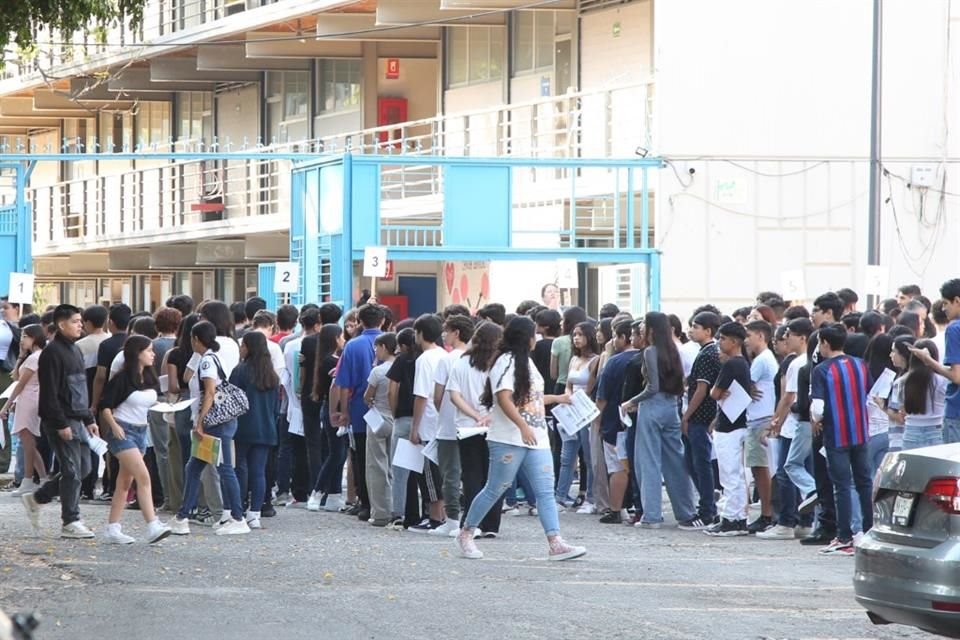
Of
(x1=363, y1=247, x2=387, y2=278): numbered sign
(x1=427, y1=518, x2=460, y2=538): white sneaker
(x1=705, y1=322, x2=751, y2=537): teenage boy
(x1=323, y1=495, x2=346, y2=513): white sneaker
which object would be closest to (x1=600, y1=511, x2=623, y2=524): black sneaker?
(x1=705, y1=322, x2=751, y2=537): teenage boy

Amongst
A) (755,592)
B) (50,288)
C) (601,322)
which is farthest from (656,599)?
(50,288)

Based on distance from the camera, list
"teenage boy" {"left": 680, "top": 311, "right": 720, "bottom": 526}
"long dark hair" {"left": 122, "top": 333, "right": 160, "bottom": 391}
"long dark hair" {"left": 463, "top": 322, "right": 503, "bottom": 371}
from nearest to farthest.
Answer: "long dark hair" {"left": 463, "top": 322, "right": 503, "bottom": 371} → "long dark hair" {"left": 122, "top": 333, "right": 160, "bottom": 391} → "teenage boy" {"left": 680, "top": 311, "right": 720, "bottom": 526}

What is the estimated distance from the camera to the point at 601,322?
17.3 m

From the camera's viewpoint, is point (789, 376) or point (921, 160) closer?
point (789, 376)

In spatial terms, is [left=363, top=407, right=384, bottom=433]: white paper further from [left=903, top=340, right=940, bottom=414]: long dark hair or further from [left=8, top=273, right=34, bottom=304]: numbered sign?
[left=8, top=273, right=34, bottom=304]: numbered sign

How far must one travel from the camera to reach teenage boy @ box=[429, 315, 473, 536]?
48.4 feet

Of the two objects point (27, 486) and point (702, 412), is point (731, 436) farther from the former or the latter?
point (27, 486)

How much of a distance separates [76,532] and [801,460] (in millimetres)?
5969

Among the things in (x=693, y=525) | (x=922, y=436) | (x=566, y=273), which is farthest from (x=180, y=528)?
(x=566, y=273)

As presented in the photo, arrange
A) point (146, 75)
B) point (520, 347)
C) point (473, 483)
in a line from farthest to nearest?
point (146, 75) < point (473, 483) < point (520, 347)

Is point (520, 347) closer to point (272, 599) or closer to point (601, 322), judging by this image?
point (272, 599)

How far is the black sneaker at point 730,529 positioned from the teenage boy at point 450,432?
7.42 ft

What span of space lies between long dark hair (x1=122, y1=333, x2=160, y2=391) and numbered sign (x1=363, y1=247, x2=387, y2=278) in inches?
352

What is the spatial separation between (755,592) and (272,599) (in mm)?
3167
